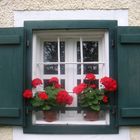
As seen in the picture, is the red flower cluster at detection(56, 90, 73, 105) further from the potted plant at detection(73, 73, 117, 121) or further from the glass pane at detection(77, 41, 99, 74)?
the glass pane at detection(77, 41, 99, 74)

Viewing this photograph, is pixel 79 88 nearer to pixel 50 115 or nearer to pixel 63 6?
pixel 50 115

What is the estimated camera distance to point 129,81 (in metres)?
4.01

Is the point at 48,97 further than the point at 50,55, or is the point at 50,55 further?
the point at 50,55

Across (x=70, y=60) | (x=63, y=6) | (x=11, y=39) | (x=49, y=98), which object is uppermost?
(x=63, y=6)

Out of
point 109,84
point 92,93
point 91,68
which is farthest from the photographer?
point 91,68

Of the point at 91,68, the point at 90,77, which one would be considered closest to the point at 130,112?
the point at 90,77

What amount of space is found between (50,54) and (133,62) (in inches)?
42.2

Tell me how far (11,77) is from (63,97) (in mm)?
681

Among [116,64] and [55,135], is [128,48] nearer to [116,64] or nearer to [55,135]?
[116,64]

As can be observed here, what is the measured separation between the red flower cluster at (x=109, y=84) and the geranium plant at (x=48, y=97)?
0.44 meters

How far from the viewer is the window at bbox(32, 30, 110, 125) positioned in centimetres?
425

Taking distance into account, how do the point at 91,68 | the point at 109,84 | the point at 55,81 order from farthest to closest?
the point at 91,68 < the point at 55,81 < the point at 109,84

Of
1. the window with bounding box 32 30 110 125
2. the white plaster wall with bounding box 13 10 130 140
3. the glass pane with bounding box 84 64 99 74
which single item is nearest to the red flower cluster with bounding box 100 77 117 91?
the window with bounding box 32 30 110 125

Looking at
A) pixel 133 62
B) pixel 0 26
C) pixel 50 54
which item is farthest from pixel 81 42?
pixel 0 26
